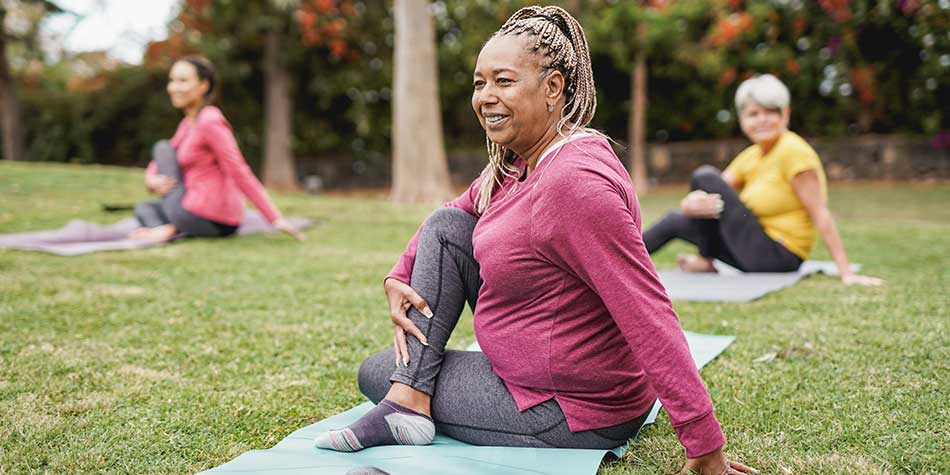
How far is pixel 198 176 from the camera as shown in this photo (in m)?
6.90

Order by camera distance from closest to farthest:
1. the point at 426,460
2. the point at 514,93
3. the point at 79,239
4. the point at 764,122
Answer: the point at 514,93
the point at 426,460
the point at 764,122
the point at 79,239

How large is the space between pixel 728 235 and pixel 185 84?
179 inches

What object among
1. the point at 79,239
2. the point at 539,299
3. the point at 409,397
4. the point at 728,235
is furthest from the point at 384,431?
the point at 79,239

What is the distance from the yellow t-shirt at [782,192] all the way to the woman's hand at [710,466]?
358cm

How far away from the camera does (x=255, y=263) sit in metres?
5.97

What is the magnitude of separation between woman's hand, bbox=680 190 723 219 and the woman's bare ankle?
3139mm

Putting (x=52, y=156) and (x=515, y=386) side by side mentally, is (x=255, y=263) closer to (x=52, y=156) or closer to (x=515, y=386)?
(x=515, y=386)

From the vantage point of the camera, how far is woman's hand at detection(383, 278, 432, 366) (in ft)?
7.82

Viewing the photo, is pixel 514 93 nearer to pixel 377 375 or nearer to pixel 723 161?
pixel 377 375

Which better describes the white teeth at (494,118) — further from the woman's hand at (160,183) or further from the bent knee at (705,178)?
the woman's hand at (160,183)

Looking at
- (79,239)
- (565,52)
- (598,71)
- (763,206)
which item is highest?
(598,71)

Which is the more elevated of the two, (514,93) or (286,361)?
(514,93)

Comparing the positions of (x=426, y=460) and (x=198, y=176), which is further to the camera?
(x=198, y=176)

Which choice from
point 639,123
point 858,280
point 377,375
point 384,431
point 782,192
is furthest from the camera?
point 639,123
